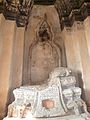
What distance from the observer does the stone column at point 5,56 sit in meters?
5.07

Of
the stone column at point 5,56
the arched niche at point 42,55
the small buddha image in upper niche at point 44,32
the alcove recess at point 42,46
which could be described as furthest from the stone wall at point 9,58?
the small buddha image in upper niche at point 44,32

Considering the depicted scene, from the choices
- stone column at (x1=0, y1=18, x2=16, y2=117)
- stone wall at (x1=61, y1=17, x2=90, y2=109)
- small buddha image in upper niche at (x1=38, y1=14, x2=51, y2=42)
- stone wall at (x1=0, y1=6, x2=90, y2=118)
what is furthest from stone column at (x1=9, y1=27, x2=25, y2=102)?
stone wall at (x1=61, y1=17, x2=90, y2=109)

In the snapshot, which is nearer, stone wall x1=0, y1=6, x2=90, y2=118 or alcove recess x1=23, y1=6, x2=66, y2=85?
stone wall x1=0, y1=6, x2=90, y2=118

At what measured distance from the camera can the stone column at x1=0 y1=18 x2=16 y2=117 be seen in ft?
16.6

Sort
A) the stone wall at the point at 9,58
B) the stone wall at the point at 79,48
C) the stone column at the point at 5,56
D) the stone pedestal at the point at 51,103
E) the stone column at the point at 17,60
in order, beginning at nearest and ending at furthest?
the stone pedestal at the point at 51,103 < the stone column at the point at 5,56 < the stone wall at the point at 9,58 < the stone wall at the point at 79,48 < the stone column at the point at 17,60

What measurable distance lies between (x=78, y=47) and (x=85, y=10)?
1.26 metres

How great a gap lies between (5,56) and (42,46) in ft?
5.28

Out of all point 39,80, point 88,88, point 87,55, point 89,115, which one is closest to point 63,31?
point 87,55

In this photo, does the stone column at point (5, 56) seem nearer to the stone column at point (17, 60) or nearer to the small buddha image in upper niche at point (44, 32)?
the stone column at point (17, 60)

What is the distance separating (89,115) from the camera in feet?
14.5

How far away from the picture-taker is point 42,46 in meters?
6.83

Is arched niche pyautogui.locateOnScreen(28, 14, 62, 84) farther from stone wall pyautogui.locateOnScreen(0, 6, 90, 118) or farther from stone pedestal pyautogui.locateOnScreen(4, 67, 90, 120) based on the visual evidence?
stone pedestal pyautogui.locateOnScreen(4, 67, 90, 120)

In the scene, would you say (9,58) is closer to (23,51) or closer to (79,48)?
(23,51)

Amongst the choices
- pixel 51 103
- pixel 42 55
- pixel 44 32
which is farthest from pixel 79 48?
pixel 51 103
